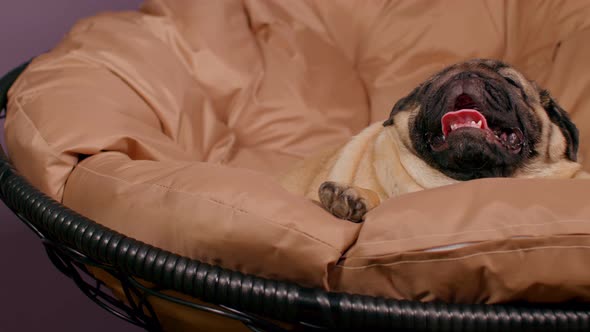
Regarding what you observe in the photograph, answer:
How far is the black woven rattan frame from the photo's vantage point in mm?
773

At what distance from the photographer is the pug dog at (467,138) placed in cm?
119

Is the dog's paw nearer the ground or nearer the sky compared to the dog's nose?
nearer the ground

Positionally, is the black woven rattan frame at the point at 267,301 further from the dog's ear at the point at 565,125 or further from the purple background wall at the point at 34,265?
the purple background wall at the point at 34,265

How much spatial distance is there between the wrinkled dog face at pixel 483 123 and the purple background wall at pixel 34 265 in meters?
1.16

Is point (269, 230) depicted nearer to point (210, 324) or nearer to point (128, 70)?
point (210, 324)

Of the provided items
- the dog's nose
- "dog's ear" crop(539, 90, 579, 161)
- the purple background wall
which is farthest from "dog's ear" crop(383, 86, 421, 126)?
the purple background wall

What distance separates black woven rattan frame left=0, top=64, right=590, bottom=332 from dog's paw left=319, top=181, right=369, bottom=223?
21cm

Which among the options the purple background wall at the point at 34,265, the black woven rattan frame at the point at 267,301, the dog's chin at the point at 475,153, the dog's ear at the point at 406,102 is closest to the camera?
the black woven rattan frame at the point at 267,301

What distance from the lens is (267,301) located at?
809 mm

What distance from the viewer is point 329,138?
5.77 feet

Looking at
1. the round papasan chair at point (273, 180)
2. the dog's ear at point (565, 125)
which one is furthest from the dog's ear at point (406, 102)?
the round papasan chair at point (273, 180)

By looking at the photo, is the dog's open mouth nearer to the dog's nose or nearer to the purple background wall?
the dog's nose

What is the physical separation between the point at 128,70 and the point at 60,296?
84cm

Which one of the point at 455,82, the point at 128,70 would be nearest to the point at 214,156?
the point at 128,70
